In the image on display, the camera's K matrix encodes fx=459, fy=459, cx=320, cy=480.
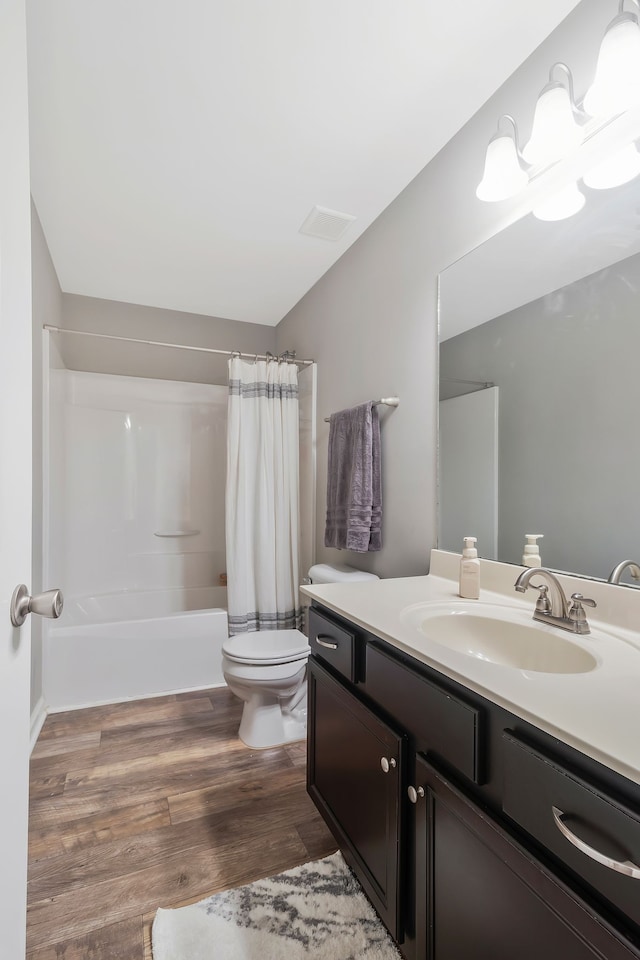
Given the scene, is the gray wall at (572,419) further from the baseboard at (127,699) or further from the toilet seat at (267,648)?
the baseboard at (127,699)

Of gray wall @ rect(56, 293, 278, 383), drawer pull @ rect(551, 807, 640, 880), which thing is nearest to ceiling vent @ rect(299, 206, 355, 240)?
gray wall @ rect(56, 293, 278, 383)

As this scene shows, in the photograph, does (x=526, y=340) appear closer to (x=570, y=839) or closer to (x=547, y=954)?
(x=570, y=839)

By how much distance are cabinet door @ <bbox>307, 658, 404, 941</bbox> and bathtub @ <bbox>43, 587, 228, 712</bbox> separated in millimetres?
1279

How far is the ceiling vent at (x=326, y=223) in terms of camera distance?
2102 mm

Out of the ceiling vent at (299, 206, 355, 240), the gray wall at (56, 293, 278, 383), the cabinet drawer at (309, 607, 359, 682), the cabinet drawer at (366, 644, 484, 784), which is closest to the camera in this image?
the cabinet drawer at (366, 644, 484, 784)

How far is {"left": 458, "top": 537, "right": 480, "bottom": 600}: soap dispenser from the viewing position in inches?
53.3

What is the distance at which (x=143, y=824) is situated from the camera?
1557 millimetres

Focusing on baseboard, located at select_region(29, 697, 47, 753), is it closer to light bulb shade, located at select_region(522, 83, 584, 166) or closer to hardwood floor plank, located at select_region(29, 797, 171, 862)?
hardwood floor plank, located at select_region(29, 797, 171, 862)

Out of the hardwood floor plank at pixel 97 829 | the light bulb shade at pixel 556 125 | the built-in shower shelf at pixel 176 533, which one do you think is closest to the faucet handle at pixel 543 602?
the light bulb shade at pixel 556 125

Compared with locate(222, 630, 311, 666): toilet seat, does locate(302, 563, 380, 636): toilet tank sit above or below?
above

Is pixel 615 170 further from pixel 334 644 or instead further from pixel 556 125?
pixel 334 644

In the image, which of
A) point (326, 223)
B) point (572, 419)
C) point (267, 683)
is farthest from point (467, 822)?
point (326, 223)

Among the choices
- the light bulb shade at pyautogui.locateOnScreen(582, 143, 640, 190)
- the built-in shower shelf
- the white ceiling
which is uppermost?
the white ceiling

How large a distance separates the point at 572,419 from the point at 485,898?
1.02m
